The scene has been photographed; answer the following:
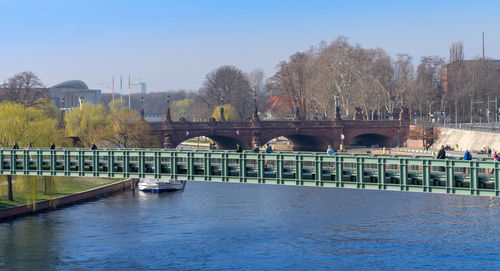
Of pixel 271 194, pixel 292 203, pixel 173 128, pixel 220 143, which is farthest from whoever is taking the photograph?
pixel 220 143

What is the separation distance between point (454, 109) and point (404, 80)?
12.7m

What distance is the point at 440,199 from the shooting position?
78.7 metres

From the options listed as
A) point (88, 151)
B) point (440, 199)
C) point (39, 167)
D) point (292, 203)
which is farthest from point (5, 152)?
point (440, 199)

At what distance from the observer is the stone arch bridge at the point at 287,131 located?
115 meters

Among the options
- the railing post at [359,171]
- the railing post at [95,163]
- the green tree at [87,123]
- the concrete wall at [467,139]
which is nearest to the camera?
the railing post at [359,171]

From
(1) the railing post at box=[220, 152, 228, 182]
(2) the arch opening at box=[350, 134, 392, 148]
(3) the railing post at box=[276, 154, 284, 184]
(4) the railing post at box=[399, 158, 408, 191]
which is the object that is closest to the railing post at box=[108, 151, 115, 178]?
(1) the railing post at box=[220, 152, 228, 182]

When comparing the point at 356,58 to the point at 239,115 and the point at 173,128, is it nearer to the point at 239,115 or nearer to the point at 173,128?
the point at 239,115

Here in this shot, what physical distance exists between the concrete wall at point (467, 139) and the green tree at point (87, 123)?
184 ft

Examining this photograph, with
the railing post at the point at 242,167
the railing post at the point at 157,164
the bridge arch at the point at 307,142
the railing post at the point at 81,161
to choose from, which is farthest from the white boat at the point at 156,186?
the bridge arch at the point at 307,142

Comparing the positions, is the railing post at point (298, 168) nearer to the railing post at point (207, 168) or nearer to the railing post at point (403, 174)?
the railing post at point (207, 168)

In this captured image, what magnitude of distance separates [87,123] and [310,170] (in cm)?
6057

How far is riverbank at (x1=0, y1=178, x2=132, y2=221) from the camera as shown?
65.4m

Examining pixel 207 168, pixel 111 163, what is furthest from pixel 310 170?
pixel 111 163

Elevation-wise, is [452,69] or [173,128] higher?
[452,69]
